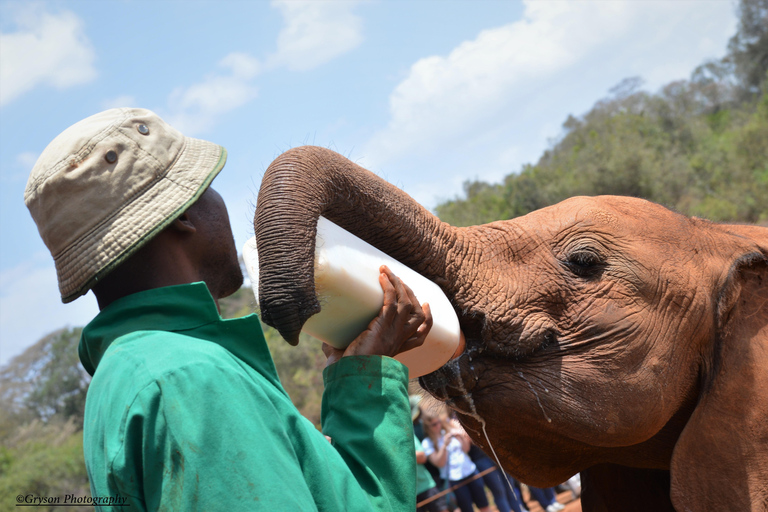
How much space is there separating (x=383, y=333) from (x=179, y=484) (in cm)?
87

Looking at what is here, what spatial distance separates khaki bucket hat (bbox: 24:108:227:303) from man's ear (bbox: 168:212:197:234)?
0.25 ft

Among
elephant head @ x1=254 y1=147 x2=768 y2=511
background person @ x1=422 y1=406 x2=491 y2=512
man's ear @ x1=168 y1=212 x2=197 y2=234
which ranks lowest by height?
background person @ x1=422 y1=406 x2=491 y2=512

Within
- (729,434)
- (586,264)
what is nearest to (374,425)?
(586,264)

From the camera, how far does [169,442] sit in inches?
55.0

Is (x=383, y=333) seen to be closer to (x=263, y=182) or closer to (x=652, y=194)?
(x=263, y=182)

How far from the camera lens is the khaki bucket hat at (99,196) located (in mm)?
1678

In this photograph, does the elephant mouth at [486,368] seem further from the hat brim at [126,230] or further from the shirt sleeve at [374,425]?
the hat brim at [126,230]

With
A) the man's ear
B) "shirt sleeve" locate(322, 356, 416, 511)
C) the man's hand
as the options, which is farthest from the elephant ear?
the man's ear

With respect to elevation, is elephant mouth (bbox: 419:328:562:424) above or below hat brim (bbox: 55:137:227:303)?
below

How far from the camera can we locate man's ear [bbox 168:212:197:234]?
1.82 metres

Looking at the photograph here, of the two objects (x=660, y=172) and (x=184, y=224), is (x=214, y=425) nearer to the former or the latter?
(x=184, y=224)

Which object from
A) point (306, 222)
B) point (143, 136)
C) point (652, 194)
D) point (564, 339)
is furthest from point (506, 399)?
Result: point (652, 194)

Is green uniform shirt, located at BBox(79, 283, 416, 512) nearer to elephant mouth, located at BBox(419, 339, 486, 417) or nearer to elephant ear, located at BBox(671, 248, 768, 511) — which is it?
elephant mouth, located at BBox(419, 339, 486, 417)

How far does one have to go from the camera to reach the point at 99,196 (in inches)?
66.5
